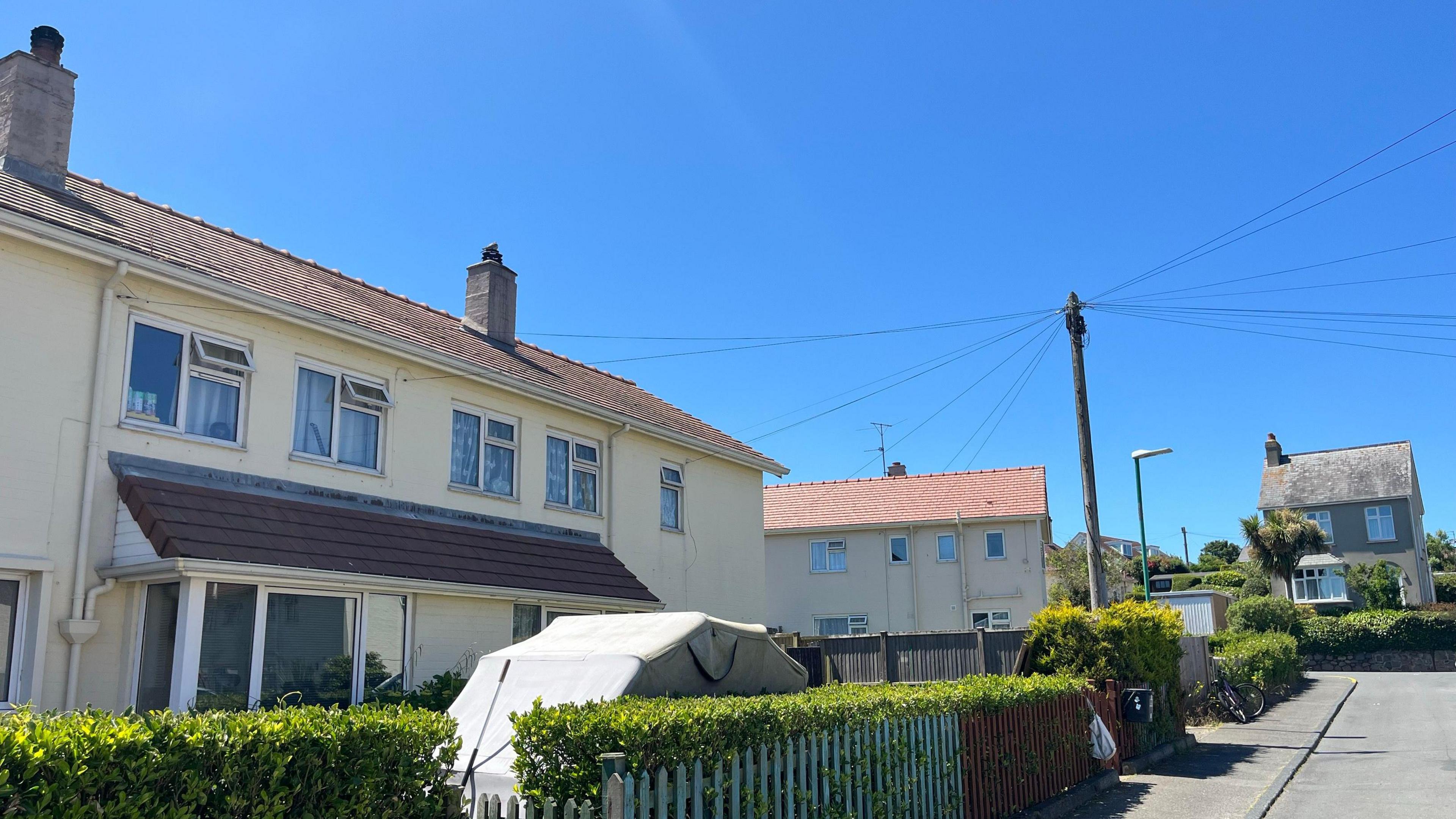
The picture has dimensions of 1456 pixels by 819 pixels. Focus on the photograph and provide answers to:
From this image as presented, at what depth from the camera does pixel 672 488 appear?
2156cm

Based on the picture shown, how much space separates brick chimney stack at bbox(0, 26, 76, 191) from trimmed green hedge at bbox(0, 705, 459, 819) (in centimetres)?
972

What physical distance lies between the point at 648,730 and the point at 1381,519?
5683 cm

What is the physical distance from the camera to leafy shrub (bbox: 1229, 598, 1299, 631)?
39094 millimetres

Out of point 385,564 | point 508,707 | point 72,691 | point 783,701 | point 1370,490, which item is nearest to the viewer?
point 783,701

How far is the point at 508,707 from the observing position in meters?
8.67

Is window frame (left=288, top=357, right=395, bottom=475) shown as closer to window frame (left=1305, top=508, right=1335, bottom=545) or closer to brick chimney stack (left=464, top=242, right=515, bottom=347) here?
brick chimney stack (left=464, top=242, right=515, bottom=347)

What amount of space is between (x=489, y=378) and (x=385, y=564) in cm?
400

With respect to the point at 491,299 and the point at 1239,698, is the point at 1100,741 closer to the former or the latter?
the point at 1239,698

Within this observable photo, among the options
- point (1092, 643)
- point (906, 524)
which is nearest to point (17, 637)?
point (1092, 643)

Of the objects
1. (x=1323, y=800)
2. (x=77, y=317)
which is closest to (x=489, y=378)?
(x=77, y=317)

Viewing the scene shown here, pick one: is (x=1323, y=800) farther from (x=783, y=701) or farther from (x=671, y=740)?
(x=671, y=740)

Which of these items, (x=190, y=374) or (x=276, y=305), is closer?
(x=190, y=374)

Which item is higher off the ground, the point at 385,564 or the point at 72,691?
the point at 385,564

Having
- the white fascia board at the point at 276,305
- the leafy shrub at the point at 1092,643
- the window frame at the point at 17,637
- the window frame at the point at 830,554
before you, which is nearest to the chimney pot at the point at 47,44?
the white fascia board at the point at 276,305
